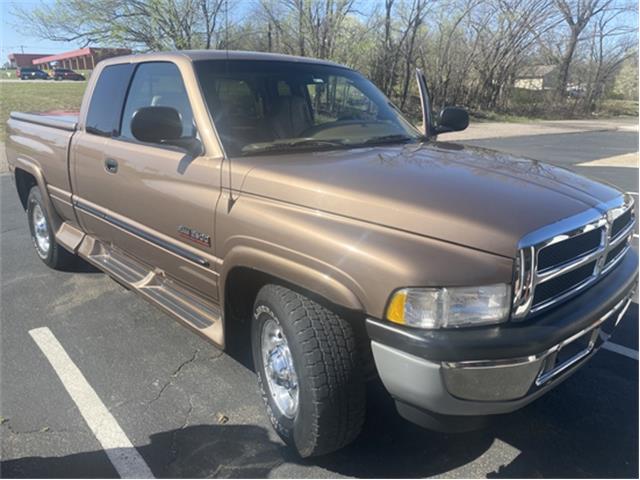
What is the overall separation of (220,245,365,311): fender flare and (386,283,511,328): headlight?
19 centimetres

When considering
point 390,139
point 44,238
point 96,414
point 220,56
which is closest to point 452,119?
point 390,139

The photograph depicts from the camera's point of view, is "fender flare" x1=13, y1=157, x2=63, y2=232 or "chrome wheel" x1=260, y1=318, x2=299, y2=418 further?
"fender flare" x1=13, y1=157, x2=63, y2=232

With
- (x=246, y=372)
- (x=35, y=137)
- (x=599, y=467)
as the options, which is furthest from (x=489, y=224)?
(x=35, y=137)

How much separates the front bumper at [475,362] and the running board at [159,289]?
119 centimetres

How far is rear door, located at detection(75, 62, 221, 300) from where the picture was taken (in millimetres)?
2900

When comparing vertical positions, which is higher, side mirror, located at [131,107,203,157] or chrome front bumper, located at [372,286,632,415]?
side mirror, located at [131,107,203,157]

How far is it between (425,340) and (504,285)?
0.36m

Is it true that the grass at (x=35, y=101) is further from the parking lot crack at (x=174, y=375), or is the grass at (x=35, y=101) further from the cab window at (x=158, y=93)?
the parking lot crack at (x=174, y=375)

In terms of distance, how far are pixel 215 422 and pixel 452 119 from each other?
2859 millimetres

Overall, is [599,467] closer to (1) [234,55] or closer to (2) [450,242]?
(2) [450,242]

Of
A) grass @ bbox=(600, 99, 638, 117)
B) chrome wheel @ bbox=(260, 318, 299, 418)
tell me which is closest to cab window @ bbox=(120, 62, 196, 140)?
chrome wheel @ bbox=(260, 318, 299, 418)

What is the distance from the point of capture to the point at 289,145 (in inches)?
120

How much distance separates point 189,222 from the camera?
2.97m

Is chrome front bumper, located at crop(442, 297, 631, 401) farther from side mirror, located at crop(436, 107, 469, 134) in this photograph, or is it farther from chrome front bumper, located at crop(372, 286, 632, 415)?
side mirror, located at crop(436, 107, 469, 134)
